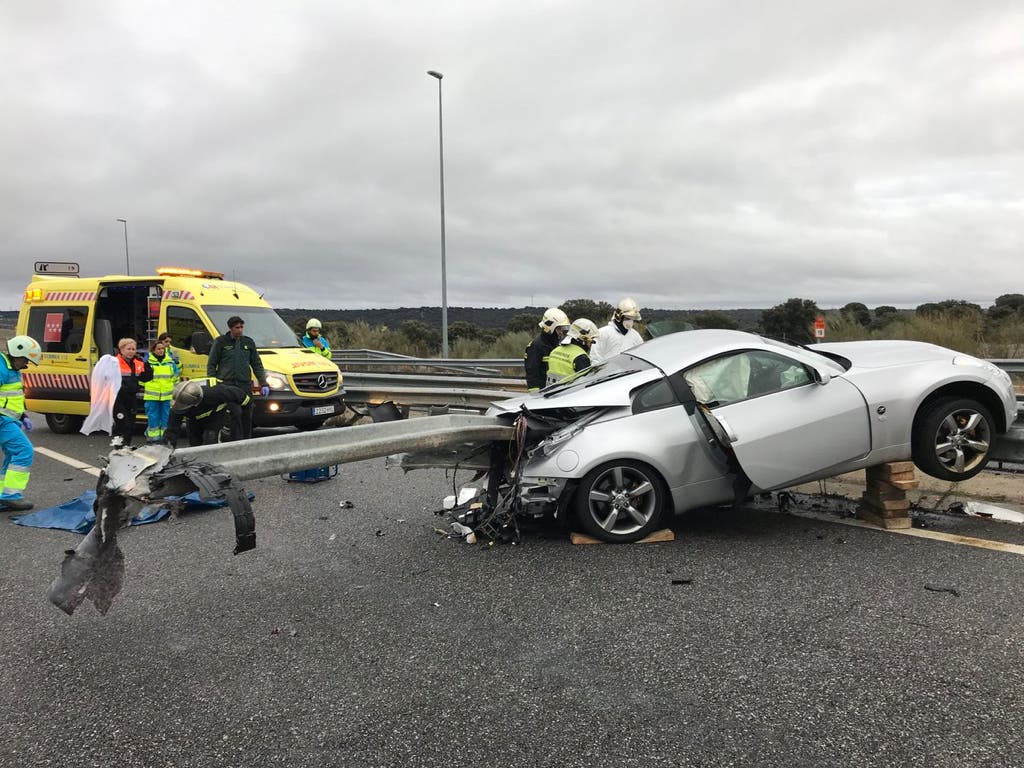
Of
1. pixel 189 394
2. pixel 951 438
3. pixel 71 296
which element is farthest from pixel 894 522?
pixel 71 296

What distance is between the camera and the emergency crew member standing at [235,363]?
8414 millimetres

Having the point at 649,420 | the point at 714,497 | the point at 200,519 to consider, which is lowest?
the point at 200,519

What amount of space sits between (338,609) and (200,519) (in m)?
2.67

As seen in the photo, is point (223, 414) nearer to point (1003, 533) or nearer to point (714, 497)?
point (714, 497)

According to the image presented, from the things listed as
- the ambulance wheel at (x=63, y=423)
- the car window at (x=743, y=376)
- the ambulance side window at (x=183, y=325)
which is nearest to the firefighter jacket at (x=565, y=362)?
the car window at (x=743, y=376)

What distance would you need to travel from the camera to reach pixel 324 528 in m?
5.61

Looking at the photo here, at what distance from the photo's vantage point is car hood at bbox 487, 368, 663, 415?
16.6ft

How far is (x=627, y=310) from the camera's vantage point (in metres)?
7.86

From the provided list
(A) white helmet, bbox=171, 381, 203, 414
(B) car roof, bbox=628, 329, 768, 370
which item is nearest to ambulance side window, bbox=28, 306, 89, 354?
(A) white helmet, bbox=171, 381, 203, 414

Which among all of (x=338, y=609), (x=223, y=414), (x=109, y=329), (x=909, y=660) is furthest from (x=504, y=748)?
(x=109, y=329)

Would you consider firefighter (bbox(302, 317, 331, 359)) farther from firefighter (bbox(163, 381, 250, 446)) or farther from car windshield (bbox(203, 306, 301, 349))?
firefighter (bbox(163, 381, 250, 446))

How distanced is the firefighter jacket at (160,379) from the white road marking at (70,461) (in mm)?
1199

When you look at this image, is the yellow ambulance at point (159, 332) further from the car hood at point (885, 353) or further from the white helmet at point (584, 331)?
the car hood at point (885, 353)

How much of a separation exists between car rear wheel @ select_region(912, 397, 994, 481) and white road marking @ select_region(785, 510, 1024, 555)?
17.7 inches
